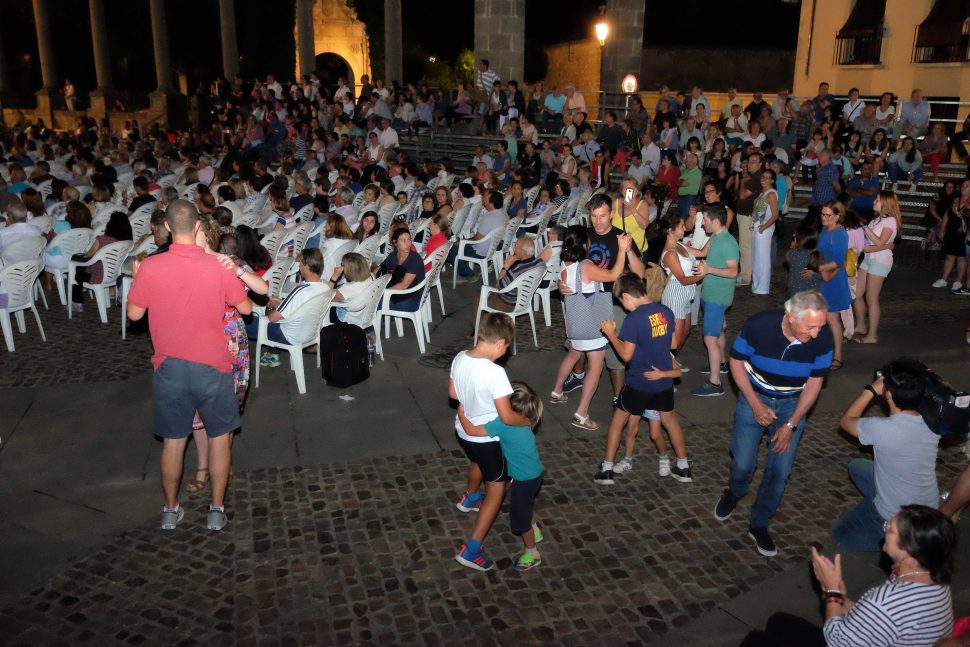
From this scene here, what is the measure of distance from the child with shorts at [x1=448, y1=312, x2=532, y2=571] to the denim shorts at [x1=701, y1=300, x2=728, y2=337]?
300cm

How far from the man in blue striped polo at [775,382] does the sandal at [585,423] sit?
1.67 metres

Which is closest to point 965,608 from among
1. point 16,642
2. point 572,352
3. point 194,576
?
point 572,352

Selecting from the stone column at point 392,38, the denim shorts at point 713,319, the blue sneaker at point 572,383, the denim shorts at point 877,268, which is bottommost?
the blue sneaker at point 572,383

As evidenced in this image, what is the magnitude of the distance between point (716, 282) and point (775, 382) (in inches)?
91.0

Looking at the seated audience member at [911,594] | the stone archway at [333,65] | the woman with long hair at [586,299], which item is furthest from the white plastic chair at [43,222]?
the stone archway at [333,65]

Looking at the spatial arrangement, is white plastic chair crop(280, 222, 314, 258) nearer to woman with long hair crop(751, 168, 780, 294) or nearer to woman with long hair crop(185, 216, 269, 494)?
woman with long hair crop(185, 216, 269, 494)

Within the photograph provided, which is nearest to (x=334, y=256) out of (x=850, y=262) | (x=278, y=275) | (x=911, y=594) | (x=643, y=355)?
(x=278, y=275)

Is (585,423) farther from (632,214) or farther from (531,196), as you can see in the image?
(531,196)

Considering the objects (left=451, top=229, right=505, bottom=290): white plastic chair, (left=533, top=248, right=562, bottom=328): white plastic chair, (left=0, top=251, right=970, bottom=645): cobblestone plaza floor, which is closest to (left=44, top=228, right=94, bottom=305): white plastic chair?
(left=0, top=251, right=970, bottom=645): cobblestone plaza floor

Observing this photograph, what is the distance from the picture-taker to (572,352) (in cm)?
635

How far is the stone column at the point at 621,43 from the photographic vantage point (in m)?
22.6

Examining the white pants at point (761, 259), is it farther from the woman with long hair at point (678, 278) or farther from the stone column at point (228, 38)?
the stone column at point (228, 38)

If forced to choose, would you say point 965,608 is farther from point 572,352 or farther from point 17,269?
point 17,269

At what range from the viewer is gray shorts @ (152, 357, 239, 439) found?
172 inches
